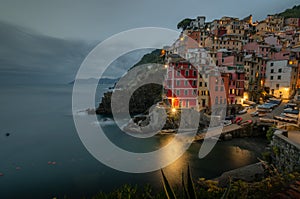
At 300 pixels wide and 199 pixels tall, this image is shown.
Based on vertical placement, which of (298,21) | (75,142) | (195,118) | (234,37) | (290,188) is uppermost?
(298,21)

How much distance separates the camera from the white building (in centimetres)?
2477

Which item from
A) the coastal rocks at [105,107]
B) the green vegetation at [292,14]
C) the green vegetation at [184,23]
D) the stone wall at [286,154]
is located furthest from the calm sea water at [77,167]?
the green vegetation at [292,14]

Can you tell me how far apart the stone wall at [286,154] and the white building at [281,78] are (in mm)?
23540

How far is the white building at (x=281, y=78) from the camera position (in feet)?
81.3

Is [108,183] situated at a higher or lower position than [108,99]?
lower

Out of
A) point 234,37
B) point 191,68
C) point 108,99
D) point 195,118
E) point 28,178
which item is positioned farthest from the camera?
point 108,99

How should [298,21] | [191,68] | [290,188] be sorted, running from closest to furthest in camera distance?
[290,188] < [191,68] < [298,21]

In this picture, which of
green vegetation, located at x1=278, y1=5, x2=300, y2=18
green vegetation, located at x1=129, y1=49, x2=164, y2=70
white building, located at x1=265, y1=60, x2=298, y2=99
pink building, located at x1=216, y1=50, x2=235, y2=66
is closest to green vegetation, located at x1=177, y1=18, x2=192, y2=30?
green vegetation, located at x1=129, y1=49, x2=164, y2=70

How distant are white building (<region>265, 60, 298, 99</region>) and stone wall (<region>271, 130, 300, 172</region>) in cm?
2354

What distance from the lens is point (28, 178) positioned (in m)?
12.6

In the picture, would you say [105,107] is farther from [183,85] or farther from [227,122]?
[227,122]

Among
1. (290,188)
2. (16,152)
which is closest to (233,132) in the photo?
(290,188)

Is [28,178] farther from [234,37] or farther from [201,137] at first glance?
[234,37]

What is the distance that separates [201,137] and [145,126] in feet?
25.7
